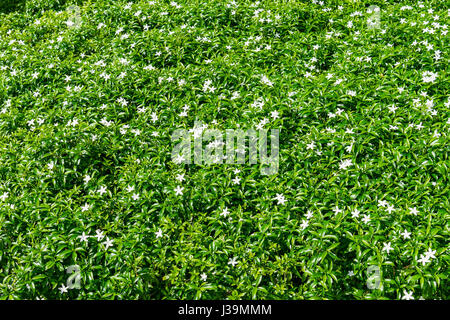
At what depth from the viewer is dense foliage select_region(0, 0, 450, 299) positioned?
3.57 m

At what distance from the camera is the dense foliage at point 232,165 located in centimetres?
357

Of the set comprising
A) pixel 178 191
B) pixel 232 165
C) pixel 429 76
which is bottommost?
pixel 178 191

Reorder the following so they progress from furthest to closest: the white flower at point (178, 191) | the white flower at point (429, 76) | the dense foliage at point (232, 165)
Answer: the white flower at point (429, 76), the white flower at point (178, 191), the dense foliage at point (232, 165)

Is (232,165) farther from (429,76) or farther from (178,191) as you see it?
(429,76)

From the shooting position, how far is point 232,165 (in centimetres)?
434

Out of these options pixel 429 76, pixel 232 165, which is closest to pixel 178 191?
pixel 232 165

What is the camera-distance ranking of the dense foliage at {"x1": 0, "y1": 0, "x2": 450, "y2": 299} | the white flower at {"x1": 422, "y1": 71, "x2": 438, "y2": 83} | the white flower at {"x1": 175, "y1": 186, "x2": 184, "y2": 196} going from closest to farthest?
1. the dense foliage at {"x1": 0, "y1": 0, "x2": 450, "y2": 299}
2. the white flower at {"x1": 175, "y1": 186, "x2": 184, "y2": 196}
3. the white flower at {"x1": 422, "y1": 71, "x2": 438, "y2": 83}

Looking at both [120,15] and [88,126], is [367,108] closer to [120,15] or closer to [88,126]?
[88,126]

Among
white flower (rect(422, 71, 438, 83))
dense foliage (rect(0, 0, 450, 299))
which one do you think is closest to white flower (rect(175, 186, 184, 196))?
dense foliage (rect(0, 0, 450, 299))

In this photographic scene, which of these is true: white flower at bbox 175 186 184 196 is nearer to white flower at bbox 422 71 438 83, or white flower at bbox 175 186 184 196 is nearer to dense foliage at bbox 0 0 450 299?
dense foliage at bbox 0 0 450 299

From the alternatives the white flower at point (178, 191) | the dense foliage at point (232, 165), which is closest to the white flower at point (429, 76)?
the dense foliage at point (232, 165)

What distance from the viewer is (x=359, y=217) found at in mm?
3723

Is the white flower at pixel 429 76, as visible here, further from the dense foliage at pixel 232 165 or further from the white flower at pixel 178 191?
the white flower at pixel 178 191

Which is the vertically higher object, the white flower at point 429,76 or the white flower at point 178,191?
the white flower at point 429,76
